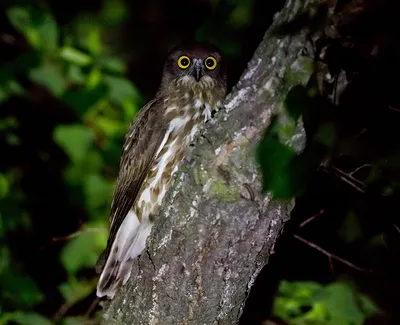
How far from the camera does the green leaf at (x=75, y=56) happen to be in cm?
349

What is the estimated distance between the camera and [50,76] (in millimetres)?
3531

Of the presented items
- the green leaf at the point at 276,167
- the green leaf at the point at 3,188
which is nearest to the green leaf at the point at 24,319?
the green leaf at the point at 3,188

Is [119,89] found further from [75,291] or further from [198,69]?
[75,291]

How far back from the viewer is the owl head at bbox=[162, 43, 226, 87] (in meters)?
3.33

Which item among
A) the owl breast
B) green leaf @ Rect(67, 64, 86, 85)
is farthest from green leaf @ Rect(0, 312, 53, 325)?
green leaf @ Rect(67, 64, 86, 85)

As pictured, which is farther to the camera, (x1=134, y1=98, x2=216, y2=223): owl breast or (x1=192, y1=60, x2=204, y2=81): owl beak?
(x1=192, y1=60, x2=204, y2=81): owl beak

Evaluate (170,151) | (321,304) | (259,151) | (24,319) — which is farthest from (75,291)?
(259,151)

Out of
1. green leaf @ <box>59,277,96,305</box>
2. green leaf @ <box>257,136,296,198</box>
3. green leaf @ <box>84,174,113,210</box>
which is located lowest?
green leaf @ <box>59,277,96,305</box>

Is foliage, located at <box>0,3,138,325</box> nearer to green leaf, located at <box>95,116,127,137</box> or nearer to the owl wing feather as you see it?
green leaf, located at <box>95,116,127,137</box>

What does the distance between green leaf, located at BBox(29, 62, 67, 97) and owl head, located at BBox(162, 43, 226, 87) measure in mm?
586

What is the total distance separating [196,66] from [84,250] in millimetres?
1157

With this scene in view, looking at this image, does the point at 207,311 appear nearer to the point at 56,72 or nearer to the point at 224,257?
the point at 224,257

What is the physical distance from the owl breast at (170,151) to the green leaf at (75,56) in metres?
0.65

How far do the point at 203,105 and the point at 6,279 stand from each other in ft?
4.55
